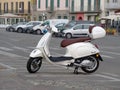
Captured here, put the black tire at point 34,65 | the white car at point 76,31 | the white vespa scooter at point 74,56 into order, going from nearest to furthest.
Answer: the black tire at point 34,65
the white vespa scooter at point 74,56
the white car at point 76,31

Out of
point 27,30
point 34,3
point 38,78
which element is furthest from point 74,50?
point 34,3

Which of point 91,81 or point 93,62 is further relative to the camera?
point 93,62

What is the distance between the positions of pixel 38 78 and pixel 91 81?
4.93ft

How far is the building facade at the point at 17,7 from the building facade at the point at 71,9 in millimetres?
5615

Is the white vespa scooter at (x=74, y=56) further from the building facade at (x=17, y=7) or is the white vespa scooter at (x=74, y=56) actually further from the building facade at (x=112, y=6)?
the building facade at (x=17, y=7)

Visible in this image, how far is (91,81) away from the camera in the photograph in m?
13.6

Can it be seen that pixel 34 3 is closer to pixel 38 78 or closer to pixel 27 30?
pixel 27 30

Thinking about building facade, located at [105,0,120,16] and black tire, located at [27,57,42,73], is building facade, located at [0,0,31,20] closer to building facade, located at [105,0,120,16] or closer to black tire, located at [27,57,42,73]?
building facade, located at [105,0,120,16]

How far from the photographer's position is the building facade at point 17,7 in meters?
107

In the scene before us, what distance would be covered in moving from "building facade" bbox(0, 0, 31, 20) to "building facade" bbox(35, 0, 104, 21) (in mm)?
5615

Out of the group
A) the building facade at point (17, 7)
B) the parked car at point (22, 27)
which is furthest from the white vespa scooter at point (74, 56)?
the building facade at point (17, 7)

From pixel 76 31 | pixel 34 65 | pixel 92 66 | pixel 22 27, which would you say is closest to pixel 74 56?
pixel 92 66

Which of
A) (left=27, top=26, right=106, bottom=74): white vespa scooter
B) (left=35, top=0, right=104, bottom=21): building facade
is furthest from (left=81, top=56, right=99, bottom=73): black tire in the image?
(left=35, top=0, right=104, bottom=21): building facade

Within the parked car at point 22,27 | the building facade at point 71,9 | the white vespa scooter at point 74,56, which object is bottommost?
the parked car at point 22,27
